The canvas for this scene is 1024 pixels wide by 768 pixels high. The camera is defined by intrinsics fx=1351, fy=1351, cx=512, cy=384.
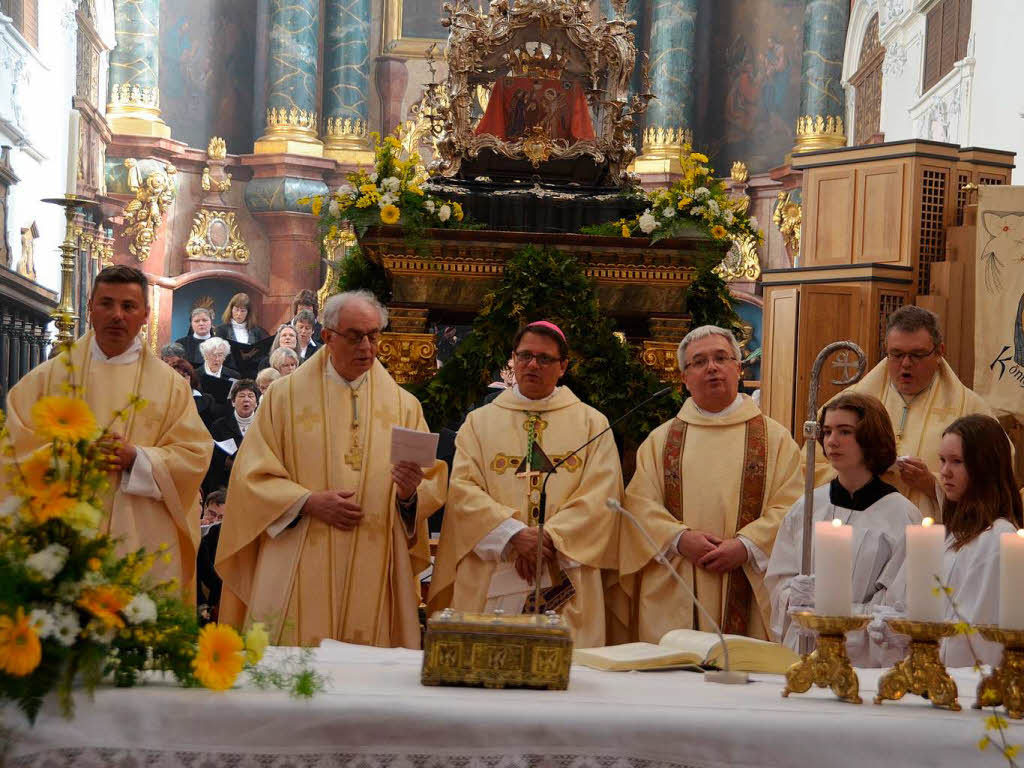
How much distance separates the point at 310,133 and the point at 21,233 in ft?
28.9

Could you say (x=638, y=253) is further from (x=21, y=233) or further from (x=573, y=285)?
(x=21, y=233)

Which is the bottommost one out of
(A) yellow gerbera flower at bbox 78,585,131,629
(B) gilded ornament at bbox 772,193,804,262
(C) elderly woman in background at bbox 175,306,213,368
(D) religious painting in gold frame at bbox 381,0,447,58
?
(A) yellow gerbera flower at bbox 78,585,131,629

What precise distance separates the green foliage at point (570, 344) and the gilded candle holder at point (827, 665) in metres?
3.31

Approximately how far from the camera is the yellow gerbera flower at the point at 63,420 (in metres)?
2.49

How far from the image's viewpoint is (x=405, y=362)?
6469 mm

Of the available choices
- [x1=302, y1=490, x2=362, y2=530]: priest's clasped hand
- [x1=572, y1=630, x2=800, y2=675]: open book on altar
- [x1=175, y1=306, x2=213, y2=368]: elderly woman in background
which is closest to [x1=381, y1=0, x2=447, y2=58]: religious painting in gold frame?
[x1=175, y1=306, x2=213, y2=368]: elderly woman in background

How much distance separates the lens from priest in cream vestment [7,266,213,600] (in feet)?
16.0

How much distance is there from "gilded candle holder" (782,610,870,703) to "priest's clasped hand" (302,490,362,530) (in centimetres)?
241

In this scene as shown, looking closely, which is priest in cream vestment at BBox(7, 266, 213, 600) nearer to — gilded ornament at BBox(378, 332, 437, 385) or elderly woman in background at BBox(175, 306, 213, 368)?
gilded ornament at BBox(378, 332, 437, 385)

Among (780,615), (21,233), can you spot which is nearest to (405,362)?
(780,615)

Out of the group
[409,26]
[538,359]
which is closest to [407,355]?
[538,359]

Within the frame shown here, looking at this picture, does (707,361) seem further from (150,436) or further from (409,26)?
(409,26)

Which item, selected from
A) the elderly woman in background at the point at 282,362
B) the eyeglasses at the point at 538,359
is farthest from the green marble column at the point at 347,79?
the eyeglasses at the point at 538,359

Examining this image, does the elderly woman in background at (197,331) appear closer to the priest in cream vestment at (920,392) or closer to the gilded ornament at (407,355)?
the gilded ornament at (407,355)
